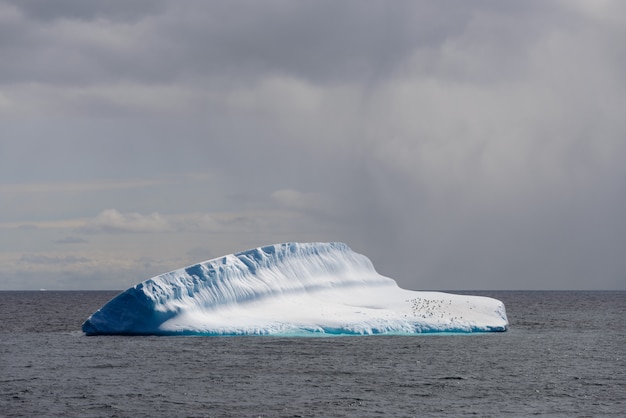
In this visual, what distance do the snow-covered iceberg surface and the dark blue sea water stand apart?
0.65 m

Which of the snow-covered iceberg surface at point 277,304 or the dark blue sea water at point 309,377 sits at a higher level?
the snow-covered iceberg surface at point 277,304

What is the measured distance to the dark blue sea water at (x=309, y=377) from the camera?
1834 centimetres

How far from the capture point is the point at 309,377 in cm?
2247

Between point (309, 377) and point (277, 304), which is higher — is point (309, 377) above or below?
below

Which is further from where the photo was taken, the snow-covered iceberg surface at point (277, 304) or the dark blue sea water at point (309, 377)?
the snow-covered iceberg surface at point (277, 304)

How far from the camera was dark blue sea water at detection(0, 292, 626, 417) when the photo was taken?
60.2ft

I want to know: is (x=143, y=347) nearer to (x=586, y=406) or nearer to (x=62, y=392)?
(x=62, y=392)

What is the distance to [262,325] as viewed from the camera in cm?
3244

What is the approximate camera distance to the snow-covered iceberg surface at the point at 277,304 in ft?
105

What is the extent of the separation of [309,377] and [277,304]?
12.5 metres

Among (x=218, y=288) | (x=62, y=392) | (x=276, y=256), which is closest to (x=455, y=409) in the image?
(x=62, y=392)

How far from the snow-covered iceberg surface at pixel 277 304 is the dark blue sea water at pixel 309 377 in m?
0.65

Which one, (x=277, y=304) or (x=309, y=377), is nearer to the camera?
(x=309, y=377)

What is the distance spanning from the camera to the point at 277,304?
34875 millimetres
